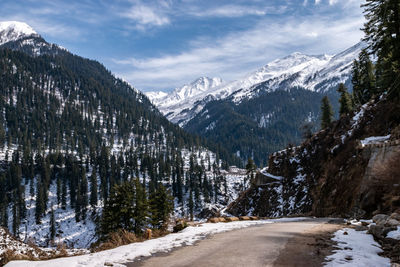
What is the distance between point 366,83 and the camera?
54.9 metres

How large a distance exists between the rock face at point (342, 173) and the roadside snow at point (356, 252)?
5.63 ft

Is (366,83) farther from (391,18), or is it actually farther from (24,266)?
(24,266)

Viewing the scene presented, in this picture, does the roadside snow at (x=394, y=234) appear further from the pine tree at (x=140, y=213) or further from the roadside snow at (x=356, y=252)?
the pine tree at (x=140, y=213)

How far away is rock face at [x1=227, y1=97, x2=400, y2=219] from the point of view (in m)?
15.2

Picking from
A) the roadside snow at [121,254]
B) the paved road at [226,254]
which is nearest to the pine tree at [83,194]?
the roadside snow at [121,254]

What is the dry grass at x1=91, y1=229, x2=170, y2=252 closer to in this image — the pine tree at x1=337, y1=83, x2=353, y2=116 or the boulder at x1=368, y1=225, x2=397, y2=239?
the boulder at x1=368, y1=225, x2=397, y2=239

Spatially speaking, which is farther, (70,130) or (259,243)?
(70,130)

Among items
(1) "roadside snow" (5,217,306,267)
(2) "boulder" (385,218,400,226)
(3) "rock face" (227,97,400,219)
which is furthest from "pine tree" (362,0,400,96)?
(1) "roadside snow" (5,217,306,267)

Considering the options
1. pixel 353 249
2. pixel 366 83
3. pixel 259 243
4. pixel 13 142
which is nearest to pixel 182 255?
pixel 259 243

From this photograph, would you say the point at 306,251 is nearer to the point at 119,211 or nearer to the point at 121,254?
the point at 121,254

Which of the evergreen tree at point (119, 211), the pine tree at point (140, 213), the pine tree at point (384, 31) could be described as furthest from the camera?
the pine tree at point (140, 213)

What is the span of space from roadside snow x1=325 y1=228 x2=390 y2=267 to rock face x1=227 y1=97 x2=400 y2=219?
1716 millimetres

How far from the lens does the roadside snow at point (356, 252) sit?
→ 655cm

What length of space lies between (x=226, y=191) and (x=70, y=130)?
12542cm
